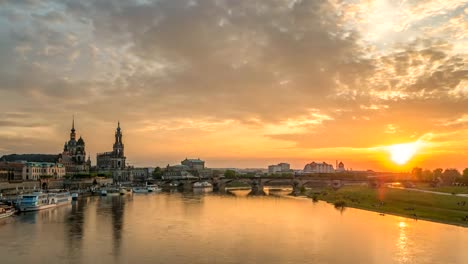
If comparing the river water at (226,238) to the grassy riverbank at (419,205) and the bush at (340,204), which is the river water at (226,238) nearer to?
the grassy riverbank at (419,205)

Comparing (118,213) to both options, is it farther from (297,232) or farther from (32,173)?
(32,173)

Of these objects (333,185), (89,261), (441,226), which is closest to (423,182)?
(333,185)

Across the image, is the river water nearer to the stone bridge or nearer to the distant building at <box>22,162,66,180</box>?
the stone bridge

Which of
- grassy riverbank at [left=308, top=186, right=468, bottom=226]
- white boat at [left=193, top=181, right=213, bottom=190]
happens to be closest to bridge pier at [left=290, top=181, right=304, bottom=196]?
grassy riverbank at [left=308, top=186, right=468, bottom=226]

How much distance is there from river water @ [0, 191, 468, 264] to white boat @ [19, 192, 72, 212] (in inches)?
115

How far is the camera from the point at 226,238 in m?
45.4

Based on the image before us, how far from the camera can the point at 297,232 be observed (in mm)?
50156

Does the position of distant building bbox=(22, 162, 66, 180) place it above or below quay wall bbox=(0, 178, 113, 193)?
above

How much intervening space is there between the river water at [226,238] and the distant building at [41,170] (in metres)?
67.5

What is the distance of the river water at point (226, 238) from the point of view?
37.1 metres

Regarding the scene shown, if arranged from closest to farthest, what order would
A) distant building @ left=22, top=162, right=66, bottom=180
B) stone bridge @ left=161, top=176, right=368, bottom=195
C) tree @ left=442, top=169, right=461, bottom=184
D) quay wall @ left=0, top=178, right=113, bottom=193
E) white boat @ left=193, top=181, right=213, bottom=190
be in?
quay wall @ left=0, top=178, right=113, bottom=193, distant building @ left=22, top=162, right=66, bottom=180, stone bridge @ left=161, top=176, right=368, bottom=195, tree @ left=442, top=169, right=461, bottom=184, white boat @ left=193, top=181, right=213, bottom=190

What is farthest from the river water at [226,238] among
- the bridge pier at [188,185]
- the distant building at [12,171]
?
the bridge pier at [188,185]

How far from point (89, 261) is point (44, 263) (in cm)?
326

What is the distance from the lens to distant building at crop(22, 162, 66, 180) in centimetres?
12912
